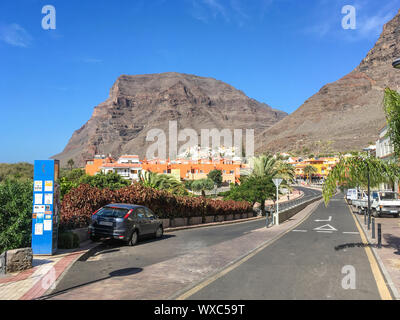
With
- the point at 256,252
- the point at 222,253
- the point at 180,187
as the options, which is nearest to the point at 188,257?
the point at 222,253

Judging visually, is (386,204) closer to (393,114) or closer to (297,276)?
(393,114)

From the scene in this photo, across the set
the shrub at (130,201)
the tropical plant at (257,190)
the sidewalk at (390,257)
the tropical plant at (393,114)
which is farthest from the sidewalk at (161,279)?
the tropical plant at (257,190)

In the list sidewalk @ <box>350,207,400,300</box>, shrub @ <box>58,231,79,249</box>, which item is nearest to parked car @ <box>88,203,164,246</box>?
shrub @ <box>58,231,79,249</box>

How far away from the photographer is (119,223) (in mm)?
11922

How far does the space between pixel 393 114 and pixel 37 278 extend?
9801 millimetres

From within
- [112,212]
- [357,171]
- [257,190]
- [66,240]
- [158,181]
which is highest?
[357,171]

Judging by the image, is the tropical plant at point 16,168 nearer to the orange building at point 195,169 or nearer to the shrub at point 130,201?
the orange building at point 195,169

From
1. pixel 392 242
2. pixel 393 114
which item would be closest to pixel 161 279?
pixel 393 114

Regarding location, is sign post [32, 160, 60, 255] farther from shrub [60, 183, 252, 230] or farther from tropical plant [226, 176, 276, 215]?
tropical plant [226, 176, 276, 215]

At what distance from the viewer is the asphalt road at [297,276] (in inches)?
258

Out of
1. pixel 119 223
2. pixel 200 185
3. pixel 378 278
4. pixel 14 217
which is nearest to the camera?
pixel 378 278

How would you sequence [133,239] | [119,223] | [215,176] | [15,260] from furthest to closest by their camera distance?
[215,176]
[133,239]
[119,223]
[15,260]

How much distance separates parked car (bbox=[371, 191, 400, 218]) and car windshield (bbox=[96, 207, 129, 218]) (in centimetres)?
1952
